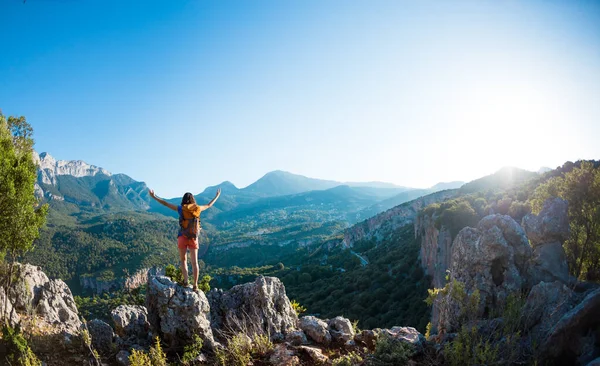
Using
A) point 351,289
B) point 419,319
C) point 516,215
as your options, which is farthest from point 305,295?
point 516,215

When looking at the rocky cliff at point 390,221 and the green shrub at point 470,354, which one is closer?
the green shrub at point 470,354

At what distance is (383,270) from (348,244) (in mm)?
56509

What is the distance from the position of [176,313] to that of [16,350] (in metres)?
3.20

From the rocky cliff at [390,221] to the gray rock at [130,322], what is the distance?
87.2m

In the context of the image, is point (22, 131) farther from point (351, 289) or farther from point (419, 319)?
point (351, 289)

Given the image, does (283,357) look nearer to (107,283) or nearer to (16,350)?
(16,350)

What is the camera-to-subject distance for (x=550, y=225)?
1066 centimetres

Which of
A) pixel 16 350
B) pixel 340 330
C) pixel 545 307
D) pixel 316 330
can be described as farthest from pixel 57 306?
pixel 545 307

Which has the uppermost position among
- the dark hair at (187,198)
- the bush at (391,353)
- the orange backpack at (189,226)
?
the dark hair at (187,198)

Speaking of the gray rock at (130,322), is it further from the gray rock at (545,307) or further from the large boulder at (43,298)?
the gray rock at (545,307)

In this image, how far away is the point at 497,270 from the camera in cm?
939

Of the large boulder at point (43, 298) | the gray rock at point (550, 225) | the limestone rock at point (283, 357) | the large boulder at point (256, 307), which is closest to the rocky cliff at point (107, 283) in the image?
the large boulder at point (43, 298)

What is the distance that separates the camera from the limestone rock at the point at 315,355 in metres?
6.61

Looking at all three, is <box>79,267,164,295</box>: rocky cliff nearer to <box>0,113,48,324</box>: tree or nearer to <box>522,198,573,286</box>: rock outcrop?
<box>0,113,48,324</box>: tree
